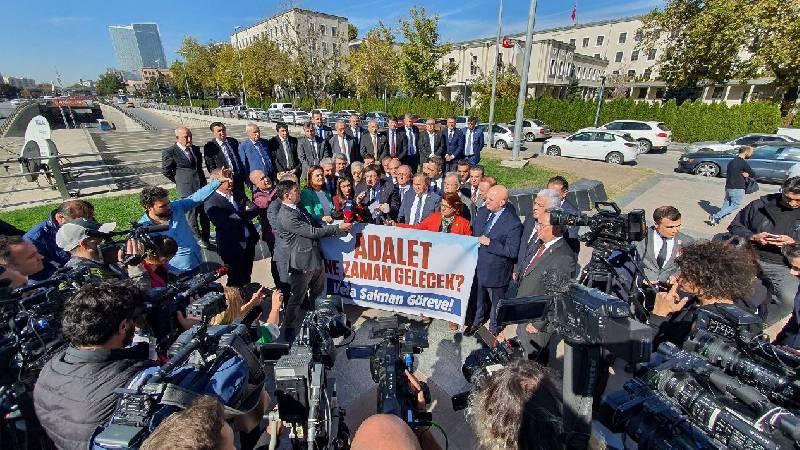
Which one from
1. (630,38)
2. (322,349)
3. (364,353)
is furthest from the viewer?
(630,38)

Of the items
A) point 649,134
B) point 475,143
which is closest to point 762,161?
point 649,134

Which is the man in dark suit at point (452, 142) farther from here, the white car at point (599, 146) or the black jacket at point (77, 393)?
the white car at point (599, 146)

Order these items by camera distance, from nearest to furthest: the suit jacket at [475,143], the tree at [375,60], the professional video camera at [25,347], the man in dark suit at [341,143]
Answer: the professional video camera at [25,347]
the man in dark suit at [341,143]
the suit jacket at [475,143]
the tree at [375,60]

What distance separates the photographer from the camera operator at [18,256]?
2768 millimetres

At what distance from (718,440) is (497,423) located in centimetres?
94

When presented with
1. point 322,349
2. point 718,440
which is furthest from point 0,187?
point 718,440

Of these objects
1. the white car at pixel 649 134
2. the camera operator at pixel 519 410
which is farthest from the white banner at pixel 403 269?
the white car at pixel 649 134

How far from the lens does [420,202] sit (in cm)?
496

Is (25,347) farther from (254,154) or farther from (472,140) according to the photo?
(472,140)

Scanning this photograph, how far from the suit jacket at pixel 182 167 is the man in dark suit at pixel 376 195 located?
3.26 m

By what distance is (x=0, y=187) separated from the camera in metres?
11.2

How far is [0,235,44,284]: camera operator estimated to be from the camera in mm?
2768

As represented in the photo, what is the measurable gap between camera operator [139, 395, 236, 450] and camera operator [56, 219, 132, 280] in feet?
6.27

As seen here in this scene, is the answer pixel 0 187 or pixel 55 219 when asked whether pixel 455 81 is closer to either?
pixel 0 187
